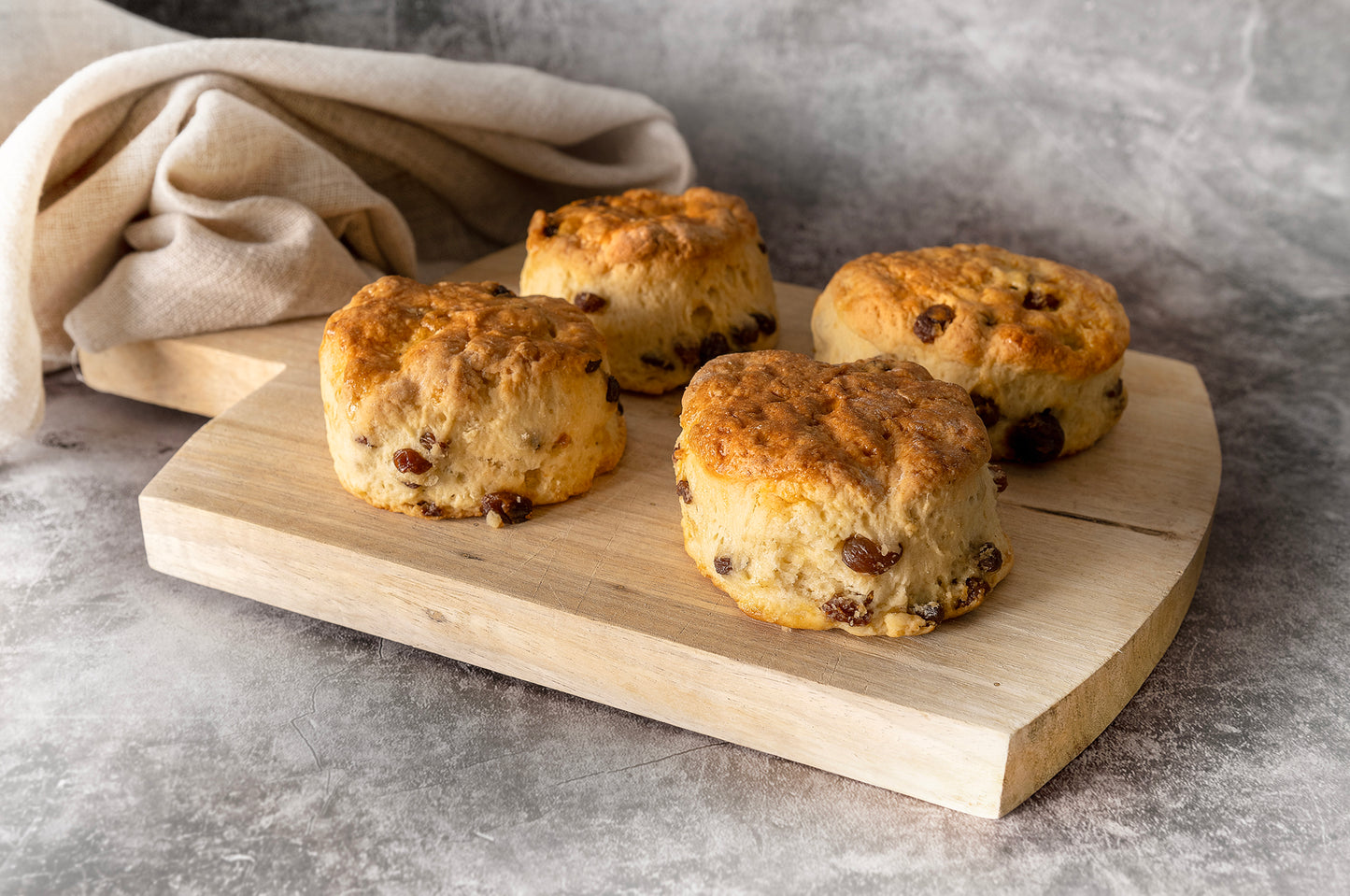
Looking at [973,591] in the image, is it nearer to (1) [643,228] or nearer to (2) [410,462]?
(2) [410,462]

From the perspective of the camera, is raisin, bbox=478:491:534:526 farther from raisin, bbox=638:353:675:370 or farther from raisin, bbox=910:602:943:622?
raisin, bbox=910:602:943:622

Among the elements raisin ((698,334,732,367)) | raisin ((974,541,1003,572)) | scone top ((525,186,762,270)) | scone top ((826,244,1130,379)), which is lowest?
raisin ((974,541,1003,572))

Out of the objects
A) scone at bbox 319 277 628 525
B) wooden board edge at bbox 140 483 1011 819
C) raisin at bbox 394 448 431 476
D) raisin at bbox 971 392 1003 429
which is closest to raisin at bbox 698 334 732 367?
scone at bbox 319 277 628 525

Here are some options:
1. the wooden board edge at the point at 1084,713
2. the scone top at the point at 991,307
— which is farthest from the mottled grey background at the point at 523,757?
the scone top at the point at 991,307

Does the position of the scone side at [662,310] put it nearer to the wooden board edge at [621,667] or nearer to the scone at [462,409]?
the scone at [462,409]

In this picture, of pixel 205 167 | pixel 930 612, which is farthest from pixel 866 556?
pixel 205 167

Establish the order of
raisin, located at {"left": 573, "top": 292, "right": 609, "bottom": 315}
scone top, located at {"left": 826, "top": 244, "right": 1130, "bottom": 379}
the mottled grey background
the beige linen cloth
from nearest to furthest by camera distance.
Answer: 1. the mottled grey background
2. scone top, located at {"left": 826, "top": 244, "right": 1130, "bottom": 379}
3. raisin, located at {"left": 573, "top": 292, "right": 609, "bottom": 315}
4. the beige linen cloth
